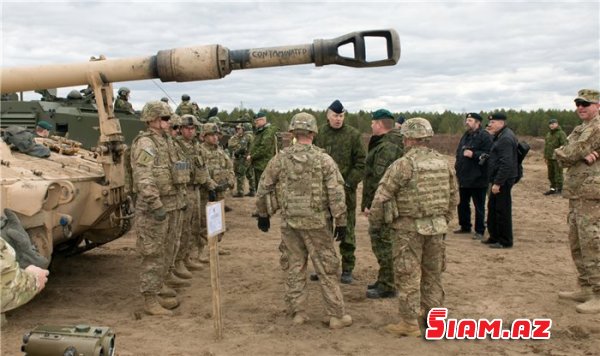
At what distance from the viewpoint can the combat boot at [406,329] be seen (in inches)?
203

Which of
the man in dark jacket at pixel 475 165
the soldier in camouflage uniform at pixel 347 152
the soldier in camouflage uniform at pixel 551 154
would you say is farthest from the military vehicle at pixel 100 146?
the soldier in camouflage uniform at pixel 551 154

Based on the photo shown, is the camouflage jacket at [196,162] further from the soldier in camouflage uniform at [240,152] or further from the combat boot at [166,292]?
the soldier in camouflage uniform at [240,152]

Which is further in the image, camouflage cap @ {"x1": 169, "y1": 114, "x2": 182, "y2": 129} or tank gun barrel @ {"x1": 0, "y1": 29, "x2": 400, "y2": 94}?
camouflage cap @ {"x1": 169, "y1": 114, "x2": 182, "y2": 129}

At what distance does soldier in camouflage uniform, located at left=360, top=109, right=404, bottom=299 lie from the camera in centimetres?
623

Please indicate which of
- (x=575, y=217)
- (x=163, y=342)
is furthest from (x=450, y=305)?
(x=163, y=342)

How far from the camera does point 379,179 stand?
6273mm

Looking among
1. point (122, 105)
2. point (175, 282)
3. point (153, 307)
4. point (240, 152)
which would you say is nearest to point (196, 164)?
point (175, 282)

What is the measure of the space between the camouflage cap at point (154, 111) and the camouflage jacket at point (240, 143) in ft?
30.6

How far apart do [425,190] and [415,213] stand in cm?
22

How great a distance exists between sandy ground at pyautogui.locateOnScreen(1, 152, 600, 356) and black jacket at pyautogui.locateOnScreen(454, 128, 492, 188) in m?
0.97

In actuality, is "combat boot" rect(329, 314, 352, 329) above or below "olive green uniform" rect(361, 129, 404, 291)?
below

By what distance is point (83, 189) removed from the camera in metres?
6.18

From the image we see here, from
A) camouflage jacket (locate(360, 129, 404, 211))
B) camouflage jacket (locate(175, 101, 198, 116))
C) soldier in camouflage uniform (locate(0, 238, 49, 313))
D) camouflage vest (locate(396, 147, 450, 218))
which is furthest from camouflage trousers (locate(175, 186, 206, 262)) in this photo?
camouflage jacket (locate(175, 101, 198, 116))

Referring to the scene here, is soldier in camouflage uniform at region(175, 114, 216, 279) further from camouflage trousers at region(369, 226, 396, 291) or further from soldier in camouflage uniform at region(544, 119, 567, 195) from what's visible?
soldier in camouflage uniform at region(544, 119, 567, 195)
